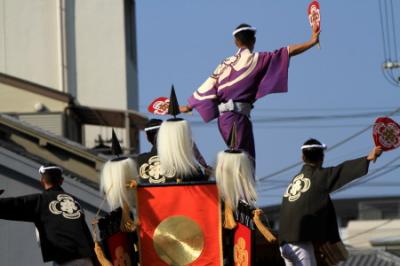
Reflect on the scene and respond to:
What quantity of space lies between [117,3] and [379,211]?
20745 millimetres

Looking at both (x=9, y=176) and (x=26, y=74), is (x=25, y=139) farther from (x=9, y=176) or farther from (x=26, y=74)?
(x=26, y=74)

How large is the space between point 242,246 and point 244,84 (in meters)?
1.47

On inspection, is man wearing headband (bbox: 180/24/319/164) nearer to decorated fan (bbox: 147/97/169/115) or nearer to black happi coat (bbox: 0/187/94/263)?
decorated fan (bbox: 147/97/169/115)

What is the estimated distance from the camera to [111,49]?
29.9m

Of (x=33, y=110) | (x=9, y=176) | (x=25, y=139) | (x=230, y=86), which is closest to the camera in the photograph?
(x=230, y=86)

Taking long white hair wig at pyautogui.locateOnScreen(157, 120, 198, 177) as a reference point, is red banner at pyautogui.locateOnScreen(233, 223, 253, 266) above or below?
below

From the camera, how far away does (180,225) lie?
9.64 meters

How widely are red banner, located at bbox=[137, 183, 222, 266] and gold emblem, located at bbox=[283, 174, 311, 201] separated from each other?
574mm

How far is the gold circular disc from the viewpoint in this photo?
31.5ft

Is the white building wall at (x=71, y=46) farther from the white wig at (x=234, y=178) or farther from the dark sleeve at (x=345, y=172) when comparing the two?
→ the dark sleeve at (x=345, y=172)

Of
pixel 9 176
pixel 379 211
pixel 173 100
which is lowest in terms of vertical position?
pixel 379 211

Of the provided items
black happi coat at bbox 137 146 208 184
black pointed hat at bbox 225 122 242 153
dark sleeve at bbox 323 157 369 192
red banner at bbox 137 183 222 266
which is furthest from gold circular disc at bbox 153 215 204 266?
dark sleeve at bbox 323 157 369 192

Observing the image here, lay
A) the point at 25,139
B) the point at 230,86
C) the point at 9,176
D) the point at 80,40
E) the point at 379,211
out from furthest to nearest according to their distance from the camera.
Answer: the point at 379,211 < the point at 80,40 < the point at 25,139 < the point at 9,176 < the point at 230,86

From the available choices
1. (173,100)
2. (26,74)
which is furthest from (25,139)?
(173,100)
